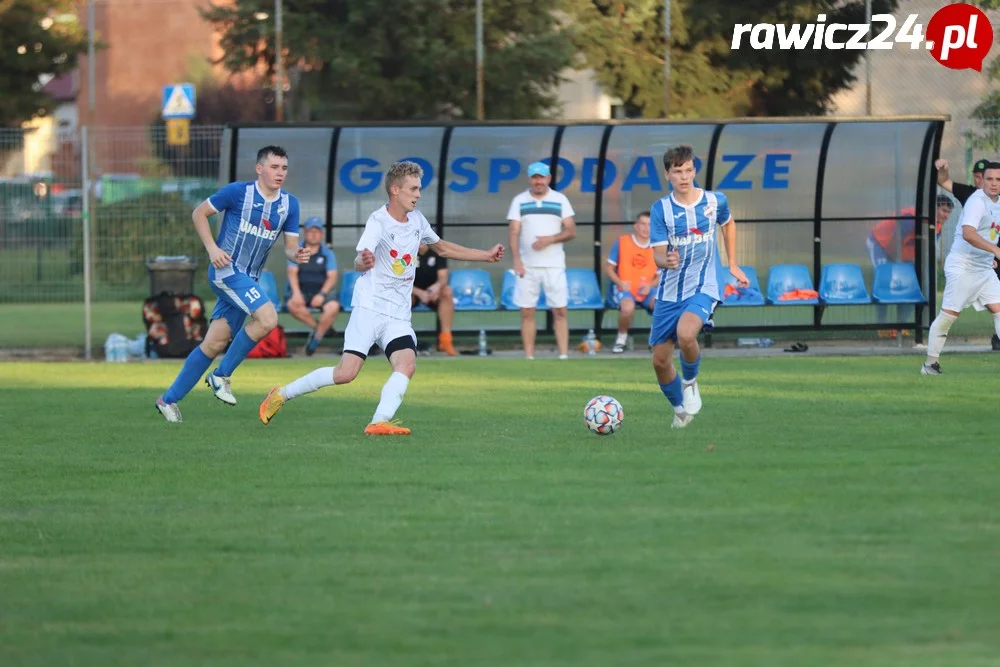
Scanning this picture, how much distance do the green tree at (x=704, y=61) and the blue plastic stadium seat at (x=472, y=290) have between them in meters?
12.3

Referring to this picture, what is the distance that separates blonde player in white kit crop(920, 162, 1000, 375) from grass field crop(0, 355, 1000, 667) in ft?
7.99

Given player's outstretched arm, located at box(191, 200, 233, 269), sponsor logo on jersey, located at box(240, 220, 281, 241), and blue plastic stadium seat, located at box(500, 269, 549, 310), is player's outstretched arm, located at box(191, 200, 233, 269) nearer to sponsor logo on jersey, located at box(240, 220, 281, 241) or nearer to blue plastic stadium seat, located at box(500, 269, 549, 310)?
sponsor logo on jersey, located at box(240, 220, 281, 241)

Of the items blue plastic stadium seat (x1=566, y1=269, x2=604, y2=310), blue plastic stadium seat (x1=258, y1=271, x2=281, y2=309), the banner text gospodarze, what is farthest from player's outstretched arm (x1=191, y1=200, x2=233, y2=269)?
the banner text gospodarze

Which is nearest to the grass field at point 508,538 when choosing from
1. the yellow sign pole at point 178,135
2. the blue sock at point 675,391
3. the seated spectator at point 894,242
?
the blue sock at point 675,391

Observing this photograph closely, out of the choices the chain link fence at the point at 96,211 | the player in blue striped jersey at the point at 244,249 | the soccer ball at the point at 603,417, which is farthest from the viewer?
the chain link fence at the point at 96,211

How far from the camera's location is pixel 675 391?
1124cm

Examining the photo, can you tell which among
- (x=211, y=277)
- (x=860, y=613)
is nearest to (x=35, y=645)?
(x=860, y=613)

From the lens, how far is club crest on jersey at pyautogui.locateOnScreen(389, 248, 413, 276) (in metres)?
10.9

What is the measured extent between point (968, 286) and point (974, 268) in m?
0.17

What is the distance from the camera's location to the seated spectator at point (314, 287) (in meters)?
19.2

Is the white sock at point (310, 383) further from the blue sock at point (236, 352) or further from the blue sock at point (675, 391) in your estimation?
the blue sock at point (675, 391)

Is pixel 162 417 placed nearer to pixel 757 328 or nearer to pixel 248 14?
pixel 757 328

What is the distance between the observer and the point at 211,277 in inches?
482

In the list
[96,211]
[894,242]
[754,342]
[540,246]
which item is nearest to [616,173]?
[754,342]
